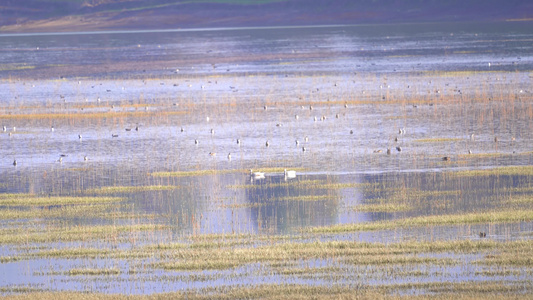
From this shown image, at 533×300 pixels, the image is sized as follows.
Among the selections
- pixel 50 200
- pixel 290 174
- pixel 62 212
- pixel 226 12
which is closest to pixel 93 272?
pixel 62 212

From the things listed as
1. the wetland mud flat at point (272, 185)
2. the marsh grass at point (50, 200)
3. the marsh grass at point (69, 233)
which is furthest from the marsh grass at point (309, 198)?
the marsh grass at point (50, 200)

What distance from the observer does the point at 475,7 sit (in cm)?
12425

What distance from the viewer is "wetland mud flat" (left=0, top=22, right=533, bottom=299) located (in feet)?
52.5

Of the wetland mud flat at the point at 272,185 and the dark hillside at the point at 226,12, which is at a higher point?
the dark hillside at the point at 226,12

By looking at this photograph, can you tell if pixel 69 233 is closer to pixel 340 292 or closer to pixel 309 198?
pixel 309 198

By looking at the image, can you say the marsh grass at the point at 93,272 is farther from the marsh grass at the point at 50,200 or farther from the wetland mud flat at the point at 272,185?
the marsh grass at the point at 50,200

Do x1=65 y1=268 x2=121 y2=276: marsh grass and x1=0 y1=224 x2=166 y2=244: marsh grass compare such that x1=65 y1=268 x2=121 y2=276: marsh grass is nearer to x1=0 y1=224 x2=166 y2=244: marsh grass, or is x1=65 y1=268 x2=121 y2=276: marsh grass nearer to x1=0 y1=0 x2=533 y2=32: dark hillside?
x1=0 y1=224 x2=166 y2=244: marsh grass

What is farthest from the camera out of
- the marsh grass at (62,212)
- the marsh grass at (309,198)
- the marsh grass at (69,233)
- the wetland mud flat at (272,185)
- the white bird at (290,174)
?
the white bird at (290,174)

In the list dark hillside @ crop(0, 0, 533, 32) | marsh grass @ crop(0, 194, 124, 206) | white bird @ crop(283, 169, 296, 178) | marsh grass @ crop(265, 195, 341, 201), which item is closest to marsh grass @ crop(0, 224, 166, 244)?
marsh grass @ crop(0, 194, 124, 206)

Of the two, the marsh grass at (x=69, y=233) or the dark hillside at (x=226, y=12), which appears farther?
the dark hillside at (x=226, y=12)

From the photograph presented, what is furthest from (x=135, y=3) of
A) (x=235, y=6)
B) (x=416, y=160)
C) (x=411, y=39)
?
(x=416, y=160)

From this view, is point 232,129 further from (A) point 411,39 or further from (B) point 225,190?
(A) point 411,39

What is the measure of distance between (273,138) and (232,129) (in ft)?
10.4

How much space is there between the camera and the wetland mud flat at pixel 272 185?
16.0 m
